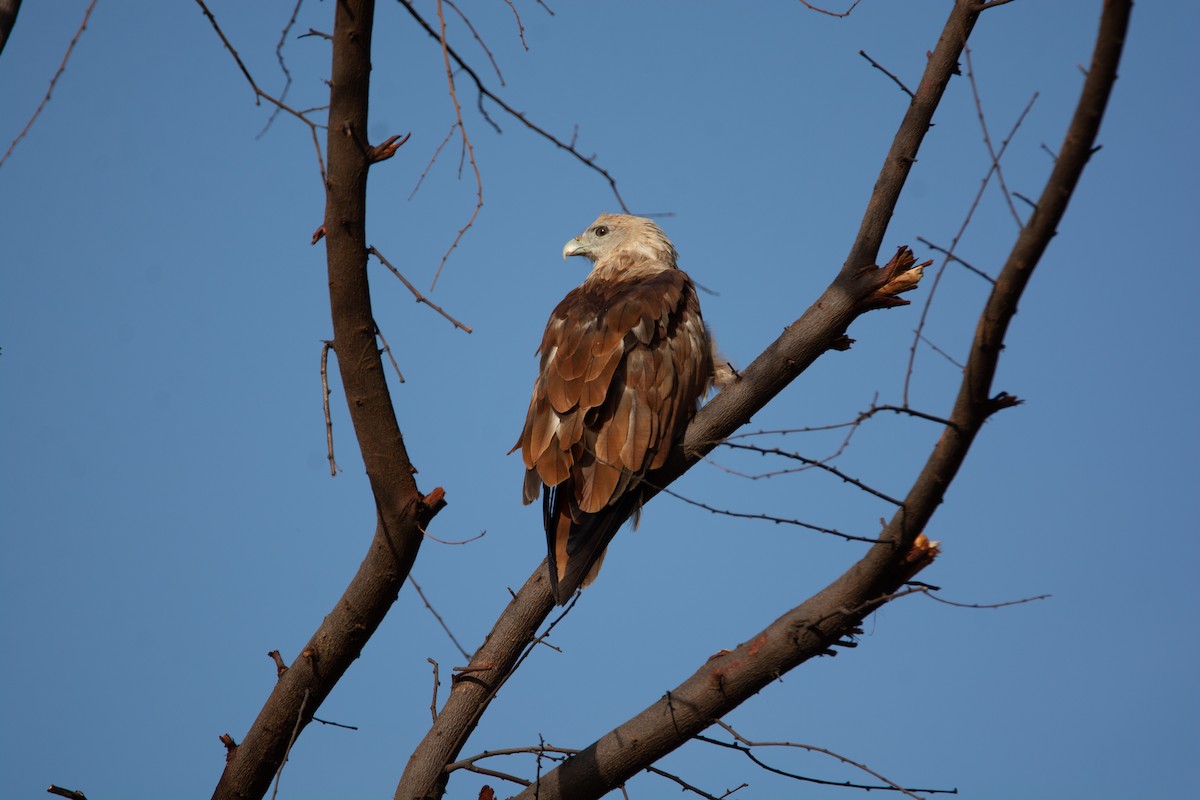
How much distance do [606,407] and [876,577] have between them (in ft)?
5.72

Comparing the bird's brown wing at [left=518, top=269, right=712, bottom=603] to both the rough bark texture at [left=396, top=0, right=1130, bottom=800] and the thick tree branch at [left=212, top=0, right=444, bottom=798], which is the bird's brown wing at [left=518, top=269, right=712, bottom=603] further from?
the thick tree branch at [left=212, top=0, right=444, bottom=798]

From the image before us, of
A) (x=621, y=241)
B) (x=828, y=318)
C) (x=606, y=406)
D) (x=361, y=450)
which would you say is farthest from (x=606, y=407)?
(x=621, y=241)

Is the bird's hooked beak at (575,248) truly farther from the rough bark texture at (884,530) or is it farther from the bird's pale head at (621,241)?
the rough bark texture at (884,530)

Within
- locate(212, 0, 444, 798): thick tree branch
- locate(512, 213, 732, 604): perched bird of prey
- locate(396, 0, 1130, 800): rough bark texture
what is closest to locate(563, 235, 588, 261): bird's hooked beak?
locate(512, 213, 732, 604): perched bird of prey

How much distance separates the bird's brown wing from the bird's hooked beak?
4.95 feet

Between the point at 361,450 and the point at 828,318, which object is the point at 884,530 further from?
the point at 361,450

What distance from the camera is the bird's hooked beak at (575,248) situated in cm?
626

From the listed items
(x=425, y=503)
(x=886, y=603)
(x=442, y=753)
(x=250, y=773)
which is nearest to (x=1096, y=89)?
(x=886, y=603)

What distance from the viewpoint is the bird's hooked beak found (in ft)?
20.5

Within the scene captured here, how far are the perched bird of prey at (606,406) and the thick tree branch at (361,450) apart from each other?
29.9 inches

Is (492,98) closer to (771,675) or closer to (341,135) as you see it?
(341,135)

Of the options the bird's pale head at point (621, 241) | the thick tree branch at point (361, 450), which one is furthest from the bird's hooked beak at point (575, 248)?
the thick tree branch at point (361, 450)

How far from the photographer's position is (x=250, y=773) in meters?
3.48

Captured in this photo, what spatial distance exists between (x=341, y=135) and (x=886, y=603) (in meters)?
1.97
